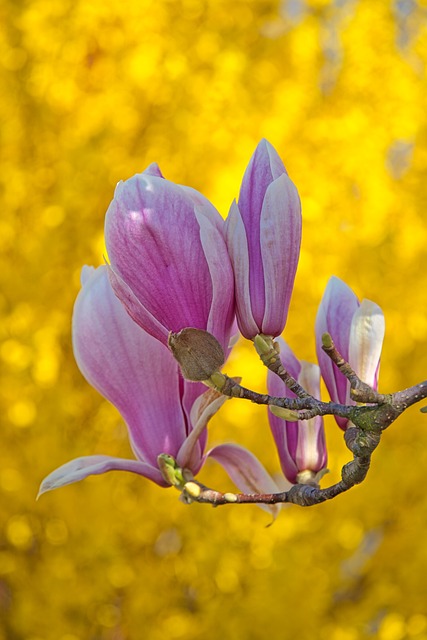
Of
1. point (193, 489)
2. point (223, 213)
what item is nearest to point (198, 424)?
point (193, 489)

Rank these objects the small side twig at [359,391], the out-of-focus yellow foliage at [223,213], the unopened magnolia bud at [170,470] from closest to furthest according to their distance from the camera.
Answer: the small side twig at [359,391]
the unopened magnolia bud at [170,470]
the out-of-focus yellow foliage at [223,213]

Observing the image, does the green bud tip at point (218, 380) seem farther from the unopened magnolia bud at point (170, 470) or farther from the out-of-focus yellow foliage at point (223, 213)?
the out-of-focus yellow foliage at point (223, 213)

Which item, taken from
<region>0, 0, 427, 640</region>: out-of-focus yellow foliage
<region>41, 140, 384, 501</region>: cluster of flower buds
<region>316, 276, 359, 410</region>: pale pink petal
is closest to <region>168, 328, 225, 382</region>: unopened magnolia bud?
<region>41, 140, 384, 501</region>: cluster of flower buds

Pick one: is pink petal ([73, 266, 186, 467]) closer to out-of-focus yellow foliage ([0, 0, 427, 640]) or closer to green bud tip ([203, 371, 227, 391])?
green bud tip ([203, 371, 227, 391])

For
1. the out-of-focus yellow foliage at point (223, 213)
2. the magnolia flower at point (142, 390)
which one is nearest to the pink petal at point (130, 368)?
the magnolia flower at point (142, 390)

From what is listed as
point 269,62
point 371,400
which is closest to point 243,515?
point 269,62

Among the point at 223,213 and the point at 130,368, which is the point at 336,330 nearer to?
the point at 130,368

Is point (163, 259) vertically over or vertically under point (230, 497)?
over
